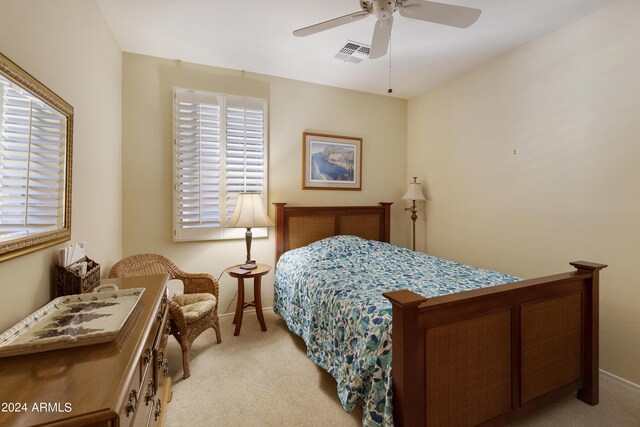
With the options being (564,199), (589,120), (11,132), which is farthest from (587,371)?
(11,132)

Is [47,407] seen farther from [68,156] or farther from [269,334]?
[269,334]

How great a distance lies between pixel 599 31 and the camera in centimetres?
215

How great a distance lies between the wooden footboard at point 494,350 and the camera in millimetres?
1270

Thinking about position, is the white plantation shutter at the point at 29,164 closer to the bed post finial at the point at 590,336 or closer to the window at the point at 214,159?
the window at the point at 214,159

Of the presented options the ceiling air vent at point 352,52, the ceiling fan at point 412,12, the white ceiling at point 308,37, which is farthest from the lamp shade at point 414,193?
the ceiling fan at point 412,12

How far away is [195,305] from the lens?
2.33 metres

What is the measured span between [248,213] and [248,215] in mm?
21

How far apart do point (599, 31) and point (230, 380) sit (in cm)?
379

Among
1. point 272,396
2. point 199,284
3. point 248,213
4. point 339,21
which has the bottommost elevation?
point 272,396

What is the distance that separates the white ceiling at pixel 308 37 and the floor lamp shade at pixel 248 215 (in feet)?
4.70

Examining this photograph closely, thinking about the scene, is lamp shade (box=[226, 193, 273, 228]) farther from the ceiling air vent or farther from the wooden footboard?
the wooden footboard

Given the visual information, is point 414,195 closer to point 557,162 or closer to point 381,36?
point 557,162

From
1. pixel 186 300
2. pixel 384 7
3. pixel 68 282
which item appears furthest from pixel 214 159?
pixel 384 7

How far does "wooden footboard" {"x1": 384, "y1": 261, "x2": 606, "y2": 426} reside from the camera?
4.17 ft
